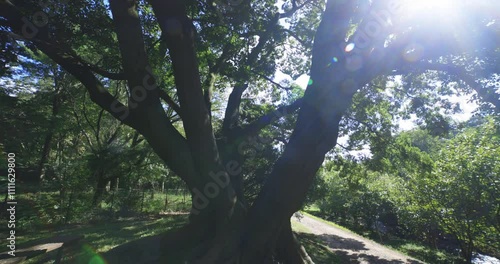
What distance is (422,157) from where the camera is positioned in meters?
11.3

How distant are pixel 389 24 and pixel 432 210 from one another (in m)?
9.38

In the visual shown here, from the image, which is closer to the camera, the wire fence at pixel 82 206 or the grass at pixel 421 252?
the wire fence at pixel 82 206

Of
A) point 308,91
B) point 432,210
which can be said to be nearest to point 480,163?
point 432,210

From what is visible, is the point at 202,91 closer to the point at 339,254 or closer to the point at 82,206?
the point at 339,254

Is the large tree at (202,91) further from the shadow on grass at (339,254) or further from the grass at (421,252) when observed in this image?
the grass at (421,252)

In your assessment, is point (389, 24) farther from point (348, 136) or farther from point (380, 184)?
point (380, 184)

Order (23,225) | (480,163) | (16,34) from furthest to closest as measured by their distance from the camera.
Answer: (23,225)
(480,163)
(16,34)

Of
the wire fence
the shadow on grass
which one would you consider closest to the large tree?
the shadow on grass

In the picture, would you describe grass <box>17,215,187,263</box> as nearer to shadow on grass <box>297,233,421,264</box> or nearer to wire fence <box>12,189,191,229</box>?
wire fence <box>12,189,191,229</box>

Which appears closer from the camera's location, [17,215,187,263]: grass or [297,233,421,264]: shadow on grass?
[17,215,187,263]: grass

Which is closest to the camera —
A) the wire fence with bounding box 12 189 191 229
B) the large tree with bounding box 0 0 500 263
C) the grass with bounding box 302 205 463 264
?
the large tree with bounding box 0 0 500 263

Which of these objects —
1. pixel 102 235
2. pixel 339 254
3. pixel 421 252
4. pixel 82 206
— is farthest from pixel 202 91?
pixel 421 252

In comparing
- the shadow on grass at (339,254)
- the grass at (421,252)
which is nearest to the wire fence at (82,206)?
the shadow on grass at (339,254)

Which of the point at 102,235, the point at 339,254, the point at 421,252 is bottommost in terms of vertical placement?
the point at 421,252
